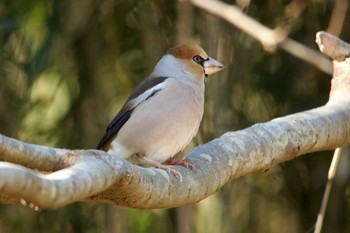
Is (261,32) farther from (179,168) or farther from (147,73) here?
(179,168)

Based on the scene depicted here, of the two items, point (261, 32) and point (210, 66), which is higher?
point (261, 32)

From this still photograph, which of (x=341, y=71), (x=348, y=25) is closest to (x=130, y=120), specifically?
(x=341, y=71)

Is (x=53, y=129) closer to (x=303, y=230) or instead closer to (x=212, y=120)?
(x=212, y=120)

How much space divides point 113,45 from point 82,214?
1.04 metres

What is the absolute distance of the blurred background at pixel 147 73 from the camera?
495cm

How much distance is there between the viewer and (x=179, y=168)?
3.13m

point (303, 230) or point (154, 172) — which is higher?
point (154, 172)

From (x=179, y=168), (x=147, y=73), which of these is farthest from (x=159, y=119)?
(x=147, y=73)

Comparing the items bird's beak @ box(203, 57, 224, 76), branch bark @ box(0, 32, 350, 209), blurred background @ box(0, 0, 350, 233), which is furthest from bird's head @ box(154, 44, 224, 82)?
blurred background @ box(0, 0, 350, 233)

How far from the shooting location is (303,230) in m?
5.36

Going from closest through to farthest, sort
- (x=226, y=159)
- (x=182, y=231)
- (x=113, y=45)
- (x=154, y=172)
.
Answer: (x=154, y=172) < (x=226, y=159) < (x=182, y=231) < (x=113, y=45)

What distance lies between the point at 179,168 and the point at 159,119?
0.65m

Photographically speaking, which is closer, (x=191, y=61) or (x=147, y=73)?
(x=191, y=61)

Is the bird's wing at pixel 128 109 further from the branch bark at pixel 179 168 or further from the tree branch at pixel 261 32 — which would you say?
the tree branch at pixel 261 32
